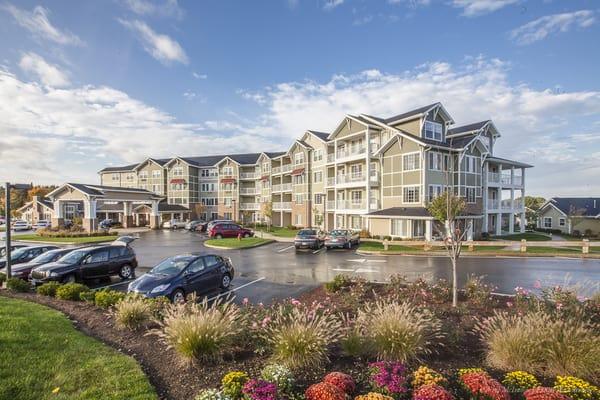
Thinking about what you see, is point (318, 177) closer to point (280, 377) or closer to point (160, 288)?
point (160, 288)

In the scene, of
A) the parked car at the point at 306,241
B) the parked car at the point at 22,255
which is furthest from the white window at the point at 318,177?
the parked car at the point at 22,255

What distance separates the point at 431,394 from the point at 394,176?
3111cm

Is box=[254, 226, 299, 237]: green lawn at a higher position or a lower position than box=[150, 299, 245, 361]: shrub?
lower

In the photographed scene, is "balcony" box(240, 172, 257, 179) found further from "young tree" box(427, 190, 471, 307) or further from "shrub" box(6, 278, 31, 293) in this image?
"shrub" box(6, 278, 31, 293)

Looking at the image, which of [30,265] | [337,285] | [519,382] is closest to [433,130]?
[337,285]

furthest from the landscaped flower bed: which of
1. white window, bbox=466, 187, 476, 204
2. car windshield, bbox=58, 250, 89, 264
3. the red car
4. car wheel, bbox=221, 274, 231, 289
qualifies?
white window, bbox=466, 187, 476, 204

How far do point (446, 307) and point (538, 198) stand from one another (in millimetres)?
84715

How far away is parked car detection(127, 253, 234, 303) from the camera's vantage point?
392 inches

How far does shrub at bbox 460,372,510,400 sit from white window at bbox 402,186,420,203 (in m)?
28.5

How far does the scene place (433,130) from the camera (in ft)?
112

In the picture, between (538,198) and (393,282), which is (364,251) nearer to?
(393,282)

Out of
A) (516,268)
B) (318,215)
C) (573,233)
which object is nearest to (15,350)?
(516,268)

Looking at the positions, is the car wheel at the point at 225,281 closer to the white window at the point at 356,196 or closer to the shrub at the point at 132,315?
the shrub at the point at 132,315

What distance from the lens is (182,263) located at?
36.4 ft
